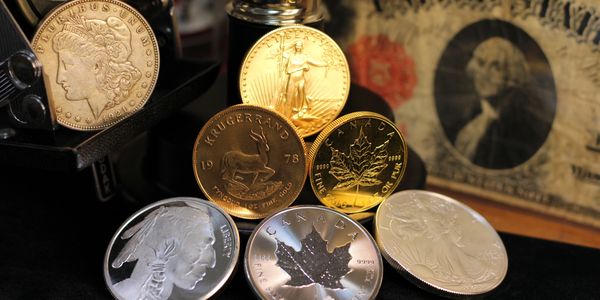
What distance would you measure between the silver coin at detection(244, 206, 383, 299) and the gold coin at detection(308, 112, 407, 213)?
49 mm

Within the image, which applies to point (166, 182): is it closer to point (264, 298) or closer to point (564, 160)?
point (264, 298)

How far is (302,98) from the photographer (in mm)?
818

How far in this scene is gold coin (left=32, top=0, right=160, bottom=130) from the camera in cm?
71

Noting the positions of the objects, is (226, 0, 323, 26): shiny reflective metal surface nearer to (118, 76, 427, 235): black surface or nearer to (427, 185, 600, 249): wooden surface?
(118, 76, 427, 235): black surface

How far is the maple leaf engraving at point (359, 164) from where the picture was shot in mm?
782

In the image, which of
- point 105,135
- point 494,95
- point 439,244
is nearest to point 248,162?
point 105,135

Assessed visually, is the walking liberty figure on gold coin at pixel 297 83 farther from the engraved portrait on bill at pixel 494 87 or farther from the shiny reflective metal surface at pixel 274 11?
the engraved portrait on bill at pixel 494 87

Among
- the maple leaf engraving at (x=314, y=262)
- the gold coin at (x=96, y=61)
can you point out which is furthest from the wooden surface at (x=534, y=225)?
the gold coin at (x=96, y=61)

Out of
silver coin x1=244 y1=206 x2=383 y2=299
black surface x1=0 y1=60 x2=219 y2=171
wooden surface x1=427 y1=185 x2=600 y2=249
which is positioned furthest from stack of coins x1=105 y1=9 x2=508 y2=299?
wooden surface x1=427 y1=185 x2=600 y2=249

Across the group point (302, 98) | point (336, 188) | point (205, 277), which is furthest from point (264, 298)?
point (302, 98)

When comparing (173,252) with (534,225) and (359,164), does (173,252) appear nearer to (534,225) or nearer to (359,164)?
(359,164)

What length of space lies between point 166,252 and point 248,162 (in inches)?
6.7

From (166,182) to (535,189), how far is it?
0.73m

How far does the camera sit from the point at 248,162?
0.76 m
